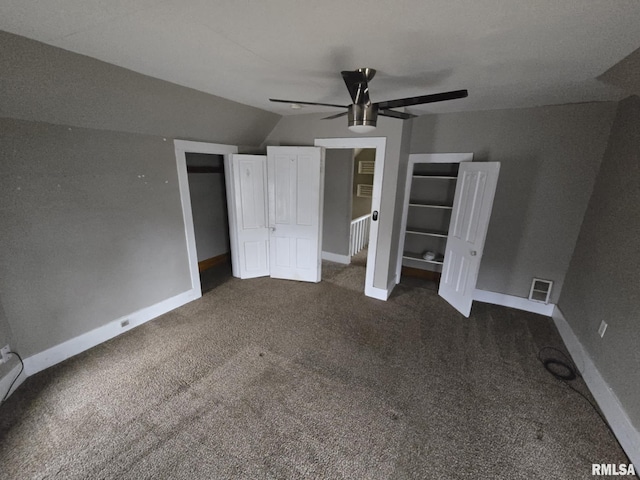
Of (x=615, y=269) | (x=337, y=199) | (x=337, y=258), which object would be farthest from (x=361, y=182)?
(x=615, y=269)

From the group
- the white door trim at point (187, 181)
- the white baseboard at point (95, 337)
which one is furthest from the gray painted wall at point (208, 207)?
the white baseboard at point (95, 337)

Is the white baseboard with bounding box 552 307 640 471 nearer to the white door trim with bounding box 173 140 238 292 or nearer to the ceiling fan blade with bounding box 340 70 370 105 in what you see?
the ceiling fan blade with bounding box 340 70 370 105

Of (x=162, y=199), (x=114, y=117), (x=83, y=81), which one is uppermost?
(x=83, y=81)

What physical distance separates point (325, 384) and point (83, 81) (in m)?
2.91

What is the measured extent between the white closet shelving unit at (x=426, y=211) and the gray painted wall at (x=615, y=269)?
4.59 ft

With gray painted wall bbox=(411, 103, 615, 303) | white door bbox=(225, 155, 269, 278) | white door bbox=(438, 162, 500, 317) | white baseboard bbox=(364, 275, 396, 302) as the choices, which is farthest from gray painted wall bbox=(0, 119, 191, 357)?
white door bbox=(438, 162, 500, 317)

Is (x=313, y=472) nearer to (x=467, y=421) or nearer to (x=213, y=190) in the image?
(x=467, y=421)

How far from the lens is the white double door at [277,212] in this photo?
11.5 ft

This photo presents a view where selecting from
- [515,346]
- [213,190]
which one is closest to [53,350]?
[213,190]

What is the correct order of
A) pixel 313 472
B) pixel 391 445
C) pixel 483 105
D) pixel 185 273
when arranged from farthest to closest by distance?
pixel 185 273, pixel 483 105, pixel 391 445, pixel 313 472

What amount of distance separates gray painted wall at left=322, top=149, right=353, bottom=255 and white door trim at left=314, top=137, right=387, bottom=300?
2.87 ft

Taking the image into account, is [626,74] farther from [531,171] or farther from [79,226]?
[79,226]

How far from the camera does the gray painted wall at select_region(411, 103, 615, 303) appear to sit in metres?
2.68

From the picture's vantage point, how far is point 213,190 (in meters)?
4.35
